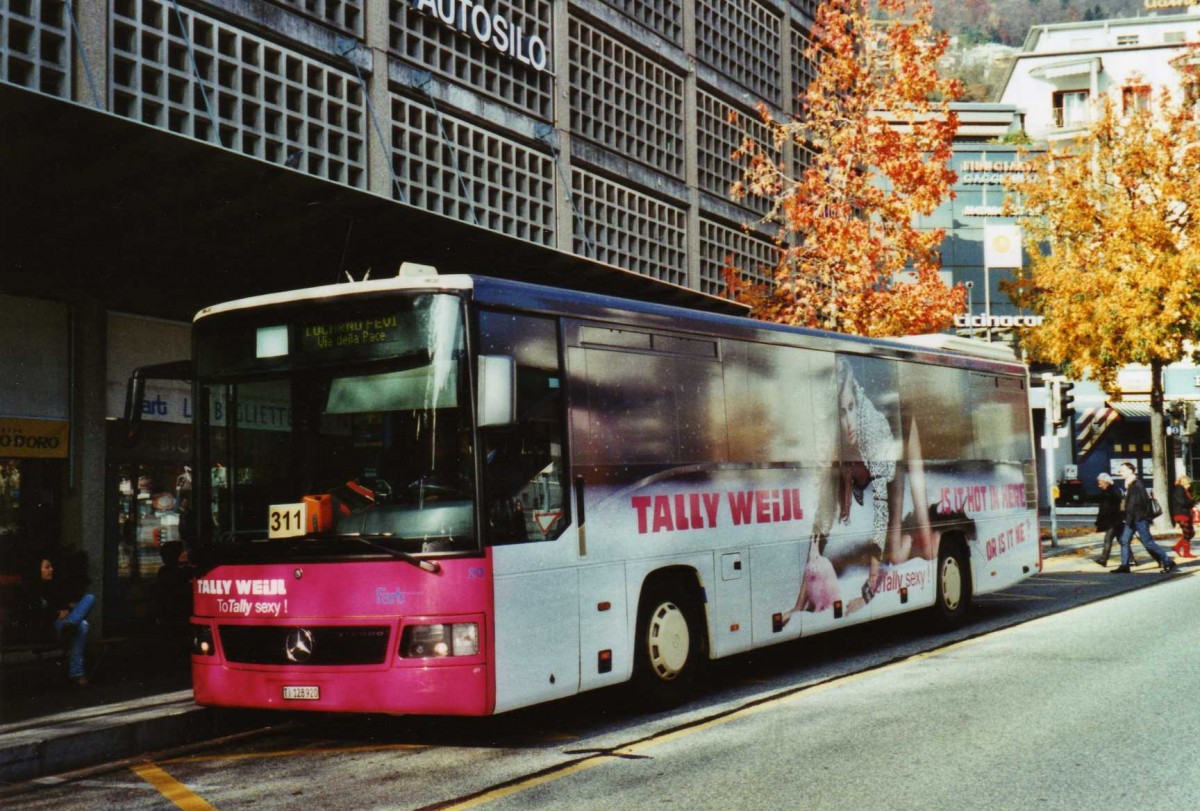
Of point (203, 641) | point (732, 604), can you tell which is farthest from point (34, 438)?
point (732, 604)

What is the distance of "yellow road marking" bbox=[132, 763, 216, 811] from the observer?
6.73m

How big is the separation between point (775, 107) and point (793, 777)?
24.5 meters

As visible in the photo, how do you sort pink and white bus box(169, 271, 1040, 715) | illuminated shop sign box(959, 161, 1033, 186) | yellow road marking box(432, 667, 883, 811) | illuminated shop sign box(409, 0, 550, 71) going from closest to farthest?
yellow road marking box(432, 667, 883, 811)
pink and white bus box(169, 271, 1040, 715)
illuminated shop sign box(409, 0, 550, 71)
illuminated shop sign box(959, 161, 1033, 186)

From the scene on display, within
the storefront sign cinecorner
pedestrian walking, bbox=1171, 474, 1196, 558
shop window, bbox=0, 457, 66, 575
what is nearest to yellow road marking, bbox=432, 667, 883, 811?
shop window, bbox=0, 457, 66, 575

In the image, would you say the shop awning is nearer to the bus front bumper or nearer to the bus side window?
the bus side window

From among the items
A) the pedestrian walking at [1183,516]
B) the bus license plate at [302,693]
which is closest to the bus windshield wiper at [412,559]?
the bus license plate at [302,693]

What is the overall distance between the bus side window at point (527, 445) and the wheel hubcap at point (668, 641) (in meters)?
1.37

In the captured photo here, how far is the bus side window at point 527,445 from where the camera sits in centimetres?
766

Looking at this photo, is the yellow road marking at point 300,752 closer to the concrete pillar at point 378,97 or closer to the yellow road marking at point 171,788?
the yellow road marking at point 171,788

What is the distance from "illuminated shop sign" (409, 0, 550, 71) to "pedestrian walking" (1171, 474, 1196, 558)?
48.4 feet

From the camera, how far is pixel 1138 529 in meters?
20.7

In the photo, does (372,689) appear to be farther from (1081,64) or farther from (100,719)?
(1081,64)

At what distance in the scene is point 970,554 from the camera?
46.8ft

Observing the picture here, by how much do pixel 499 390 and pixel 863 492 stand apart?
18.1 ft
